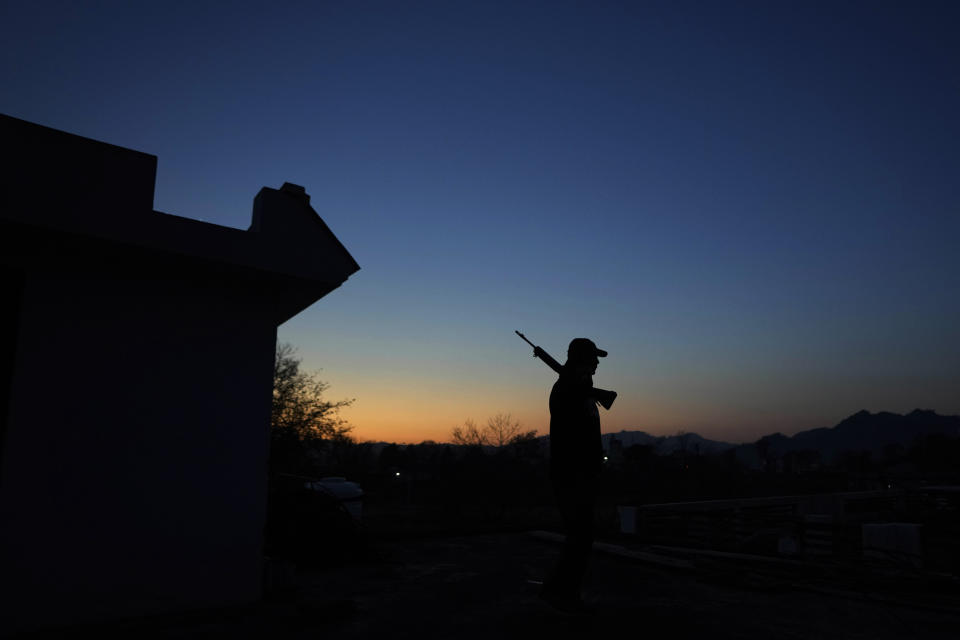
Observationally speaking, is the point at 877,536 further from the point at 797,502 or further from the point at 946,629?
the point at 797,502

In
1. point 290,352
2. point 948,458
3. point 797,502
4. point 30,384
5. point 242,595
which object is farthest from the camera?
point 948,458

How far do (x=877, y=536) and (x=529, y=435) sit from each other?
37.8 meters

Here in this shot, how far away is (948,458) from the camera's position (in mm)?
70000

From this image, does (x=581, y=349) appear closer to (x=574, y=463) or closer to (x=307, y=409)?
(x=574, y=463)

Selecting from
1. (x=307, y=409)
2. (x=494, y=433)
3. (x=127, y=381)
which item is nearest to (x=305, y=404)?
(x=307, y=409)

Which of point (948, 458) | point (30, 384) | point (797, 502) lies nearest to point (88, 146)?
point (30, 384)

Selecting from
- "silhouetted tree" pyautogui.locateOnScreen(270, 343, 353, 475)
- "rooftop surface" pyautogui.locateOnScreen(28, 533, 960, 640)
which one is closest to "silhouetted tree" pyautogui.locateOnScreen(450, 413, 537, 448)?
"silhouetted tree" pyautogui.locateOnScreen(270, 343, 353, 475)

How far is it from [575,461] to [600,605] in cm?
145

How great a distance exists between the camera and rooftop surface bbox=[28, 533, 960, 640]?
4305mm

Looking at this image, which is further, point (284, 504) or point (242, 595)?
point (284, 504)

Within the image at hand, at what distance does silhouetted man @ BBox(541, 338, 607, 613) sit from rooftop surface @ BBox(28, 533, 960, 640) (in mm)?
279

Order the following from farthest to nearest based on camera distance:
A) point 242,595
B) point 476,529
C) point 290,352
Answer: point 290,352 < point 476,529 < point 242,595

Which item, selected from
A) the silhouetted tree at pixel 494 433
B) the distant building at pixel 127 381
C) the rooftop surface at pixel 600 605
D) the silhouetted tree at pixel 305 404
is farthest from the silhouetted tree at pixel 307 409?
the distant building at pixel 127 381

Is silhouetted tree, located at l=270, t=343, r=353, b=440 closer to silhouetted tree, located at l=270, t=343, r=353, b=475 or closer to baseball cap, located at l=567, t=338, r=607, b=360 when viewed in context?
silhouetted tree, located at l=270, t=343, r=353, b=475
